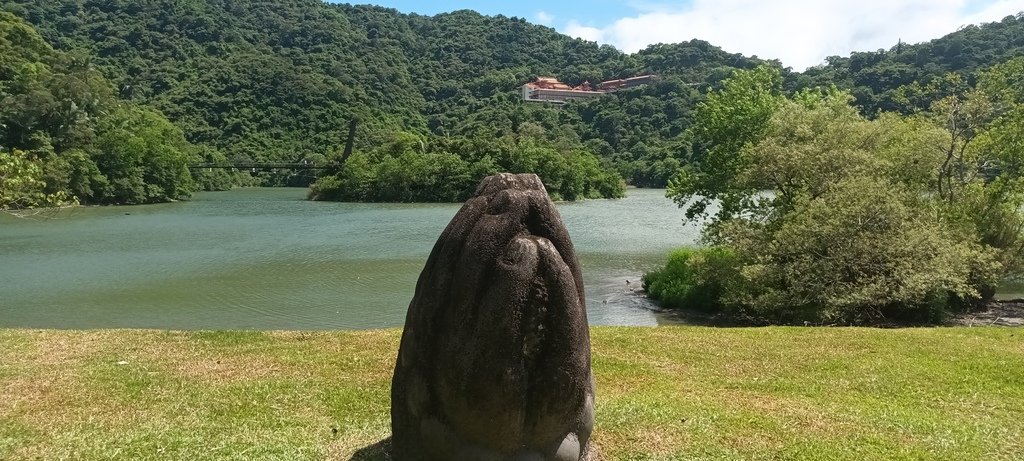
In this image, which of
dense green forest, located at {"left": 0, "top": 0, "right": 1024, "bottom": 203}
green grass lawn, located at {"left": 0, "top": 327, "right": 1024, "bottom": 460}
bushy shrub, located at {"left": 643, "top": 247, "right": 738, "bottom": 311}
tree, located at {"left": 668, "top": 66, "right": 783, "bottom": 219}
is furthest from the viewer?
dense green forest, located at {"left": 0, "top": 0, "right": 1024, "bottom": 203}

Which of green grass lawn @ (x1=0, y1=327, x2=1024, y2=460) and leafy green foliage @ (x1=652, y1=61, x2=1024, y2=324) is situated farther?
leafy green foliage @ (x1=652, y1=61, x2=1024, y2=324)

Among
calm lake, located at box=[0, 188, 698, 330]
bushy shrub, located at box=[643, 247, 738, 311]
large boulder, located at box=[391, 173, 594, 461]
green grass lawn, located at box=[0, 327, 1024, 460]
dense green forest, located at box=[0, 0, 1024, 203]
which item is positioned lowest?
calm lake, located at box=[0, 188, 698, 330]

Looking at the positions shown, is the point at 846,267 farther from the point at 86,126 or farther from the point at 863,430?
the point at 86,126

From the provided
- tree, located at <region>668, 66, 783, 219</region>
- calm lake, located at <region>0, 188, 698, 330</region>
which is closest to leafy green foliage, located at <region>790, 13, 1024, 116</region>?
calm lake, located at <region>0, 188, 698, 330</region>

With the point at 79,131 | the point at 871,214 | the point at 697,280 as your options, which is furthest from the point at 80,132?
the point at 871,214

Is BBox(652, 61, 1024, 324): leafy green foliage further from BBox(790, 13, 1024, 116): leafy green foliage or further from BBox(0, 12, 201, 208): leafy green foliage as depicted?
BBox(0, 12, 201, 208): leafy green foliage

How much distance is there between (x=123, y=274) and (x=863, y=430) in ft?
99.1

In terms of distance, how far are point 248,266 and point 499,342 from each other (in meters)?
29.8

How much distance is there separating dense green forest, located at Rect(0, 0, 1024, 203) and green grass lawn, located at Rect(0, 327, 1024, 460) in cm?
5118

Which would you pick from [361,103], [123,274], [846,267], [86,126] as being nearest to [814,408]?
[846,267]

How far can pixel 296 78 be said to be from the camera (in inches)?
4801

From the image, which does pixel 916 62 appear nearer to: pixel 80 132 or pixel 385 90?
pixel 385 90

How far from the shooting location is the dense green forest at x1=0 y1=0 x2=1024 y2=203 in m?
83.6

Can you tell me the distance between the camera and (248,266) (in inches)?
1282
